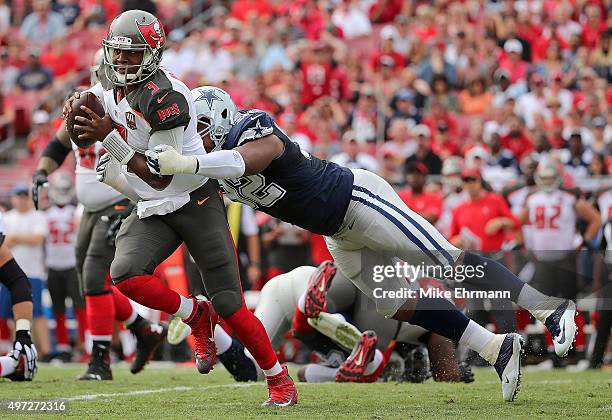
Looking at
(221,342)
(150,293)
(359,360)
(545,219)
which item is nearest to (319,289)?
(359,360)

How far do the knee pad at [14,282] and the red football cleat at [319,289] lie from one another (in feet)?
5.88

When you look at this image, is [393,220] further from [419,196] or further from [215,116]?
[419,196]

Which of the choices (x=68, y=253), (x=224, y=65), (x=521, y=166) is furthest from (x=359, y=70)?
(x=68, y=253)

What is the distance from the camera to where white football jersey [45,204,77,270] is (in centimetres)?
1136

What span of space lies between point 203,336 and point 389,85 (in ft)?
28.7

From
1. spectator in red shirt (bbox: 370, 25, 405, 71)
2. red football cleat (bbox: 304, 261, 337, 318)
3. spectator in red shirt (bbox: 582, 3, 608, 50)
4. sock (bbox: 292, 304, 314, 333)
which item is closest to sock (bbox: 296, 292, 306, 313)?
red football cleat (bbox: 304, 261, 337, 318)

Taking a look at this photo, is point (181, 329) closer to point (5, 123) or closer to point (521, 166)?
point (521, 166)

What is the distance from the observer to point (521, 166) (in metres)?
11.8

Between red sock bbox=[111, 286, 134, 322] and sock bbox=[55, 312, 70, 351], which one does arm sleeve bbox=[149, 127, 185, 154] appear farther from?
sock bbox=[55, 312, 70, 351]

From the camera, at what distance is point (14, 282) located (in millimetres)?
7328

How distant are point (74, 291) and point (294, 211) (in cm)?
579

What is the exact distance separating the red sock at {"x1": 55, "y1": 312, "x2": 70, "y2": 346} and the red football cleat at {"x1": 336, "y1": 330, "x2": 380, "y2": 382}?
4349 millimetres

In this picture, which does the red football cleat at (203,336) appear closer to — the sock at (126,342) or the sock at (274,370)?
the sock at (274,370)

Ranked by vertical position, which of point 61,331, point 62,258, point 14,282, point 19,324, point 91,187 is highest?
point 91,187
